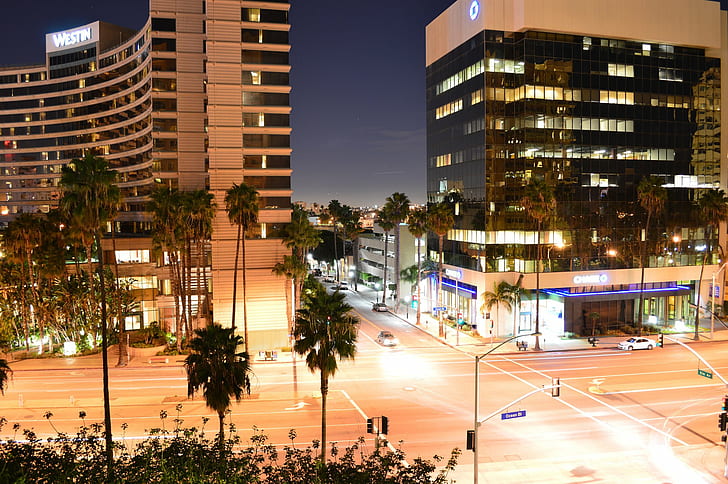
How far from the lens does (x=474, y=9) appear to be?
71.4 m

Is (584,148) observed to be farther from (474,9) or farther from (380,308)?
(380,308)

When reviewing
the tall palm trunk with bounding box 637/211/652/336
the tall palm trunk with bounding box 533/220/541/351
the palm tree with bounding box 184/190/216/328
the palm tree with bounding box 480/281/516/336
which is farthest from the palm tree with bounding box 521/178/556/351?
the palm tree with bounding box 184/190/216/328

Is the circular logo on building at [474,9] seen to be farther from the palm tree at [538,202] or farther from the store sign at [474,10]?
the palm tree at [538,202]

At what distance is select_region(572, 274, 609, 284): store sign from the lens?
68.5 meters

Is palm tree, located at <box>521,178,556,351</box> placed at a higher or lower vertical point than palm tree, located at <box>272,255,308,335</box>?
higher

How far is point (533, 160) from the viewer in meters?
68.7

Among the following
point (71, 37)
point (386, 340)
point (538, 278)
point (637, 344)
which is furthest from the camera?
point (71, 37)

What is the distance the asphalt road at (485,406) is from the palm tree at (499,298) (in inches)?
340

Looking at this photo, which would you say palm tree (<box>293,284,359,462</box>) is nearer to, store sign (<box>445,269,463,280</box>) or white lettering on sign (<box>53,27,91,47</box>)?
store sign (<box>445,269,463,280</box>)

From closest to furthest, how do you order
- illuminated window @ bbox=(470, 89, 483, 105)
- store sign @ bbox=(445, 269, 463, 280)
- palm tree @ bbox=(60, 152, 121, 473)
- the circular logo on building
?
1. palm tree @ bbox=(60, 152, 121, 473)
2. illuminated window @ bbox=(470, 89, 483, 105)
3. the circular logo on building
4. store sign @ bbox=(445, 269, 463, 280)

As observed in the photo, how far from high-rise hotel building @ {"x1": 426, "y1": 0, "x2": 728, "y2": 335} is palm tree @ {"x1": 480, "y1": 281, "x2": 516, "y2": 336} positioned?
1431 mm

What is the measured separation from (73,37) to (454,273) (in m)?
98.0

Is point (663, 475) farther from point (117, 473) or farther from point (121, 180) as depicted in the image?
point (121, 180)

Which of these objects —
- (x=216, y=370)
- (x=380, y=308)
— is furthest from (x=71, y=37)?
(x=216, y=370)
